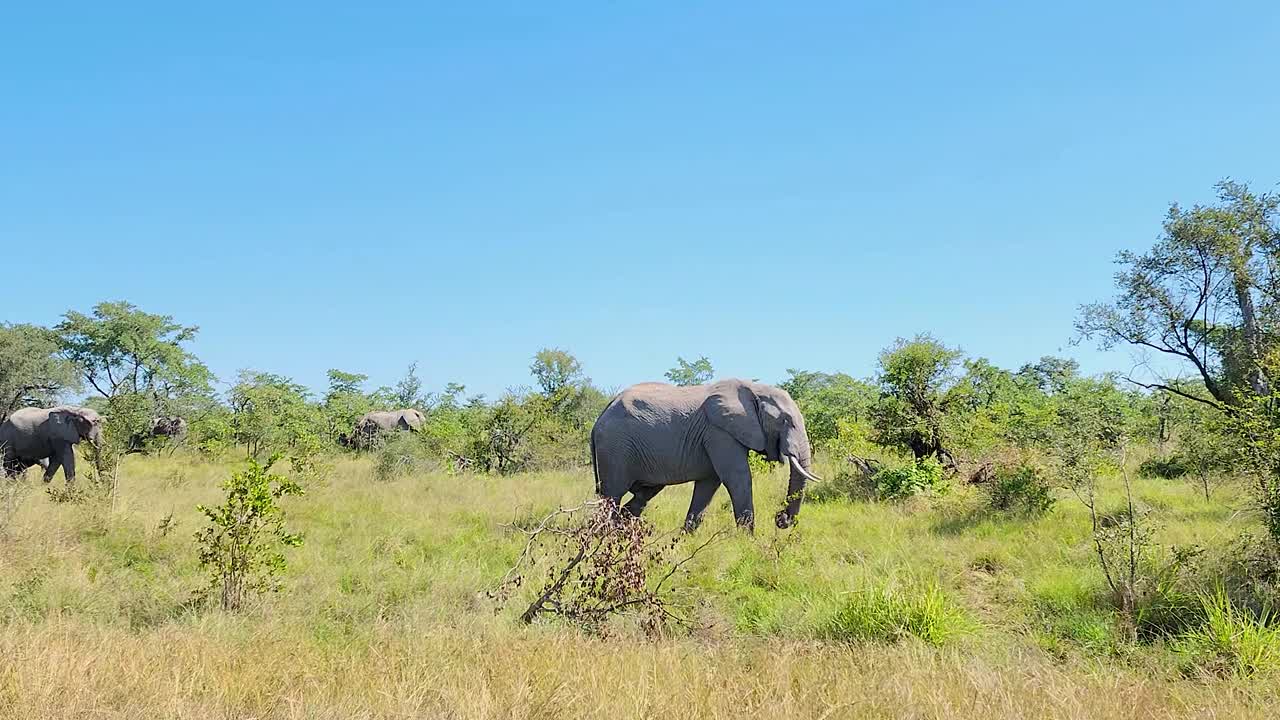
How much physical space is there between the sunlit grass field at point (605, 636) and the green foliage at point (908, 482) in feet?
1.85

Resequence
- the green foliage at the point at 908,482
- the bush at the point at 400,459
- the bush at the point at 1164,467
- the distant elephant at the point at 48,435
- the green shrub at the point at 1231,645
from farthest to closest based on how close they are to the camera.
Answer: the bush at the point at 400,459 → the distant elephant at the point at 48,435 → the bush at the point at 1164,467 → the green foliage at the point at 908,482 → the green shrub at the point at 1231,645

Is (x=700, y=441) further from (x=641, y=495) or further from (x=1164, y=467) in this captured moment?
(x=1164, y=467)

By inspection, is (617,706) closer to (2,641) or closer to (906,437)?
(2,641)

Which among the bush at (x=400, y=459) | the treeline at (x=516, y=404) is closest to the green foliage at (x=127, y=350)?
the treeline at (x=516, y=404)

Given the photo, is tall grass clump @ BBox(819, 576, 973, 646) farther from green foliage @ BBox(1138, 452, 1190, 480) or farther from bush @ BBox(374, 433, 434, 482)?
bush @ BBox(374, 433, 434, 482)

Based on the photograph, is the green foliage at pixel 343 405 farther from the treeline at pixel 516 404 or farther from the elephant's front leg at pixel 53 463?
the elephant's front leg at pixel 53 463

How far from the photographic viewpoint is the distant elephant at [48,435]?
1647cm

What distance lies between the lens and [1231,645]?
17.8ft

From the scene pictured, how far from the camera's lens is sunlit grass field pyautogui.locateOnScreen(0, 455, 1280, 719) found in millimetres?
4145

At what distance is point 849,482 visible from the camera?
534 inches

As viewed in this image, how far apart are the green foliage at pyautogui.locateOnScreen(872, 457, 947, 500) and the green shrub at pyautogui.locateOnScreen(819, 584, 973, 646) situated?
5867mm

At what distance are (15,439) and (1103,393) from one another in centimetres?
2586

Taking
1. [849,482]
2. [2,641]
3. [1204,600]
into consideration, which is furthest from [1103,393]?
[2,641]

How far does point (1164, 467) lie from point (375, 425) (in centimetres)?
2629
